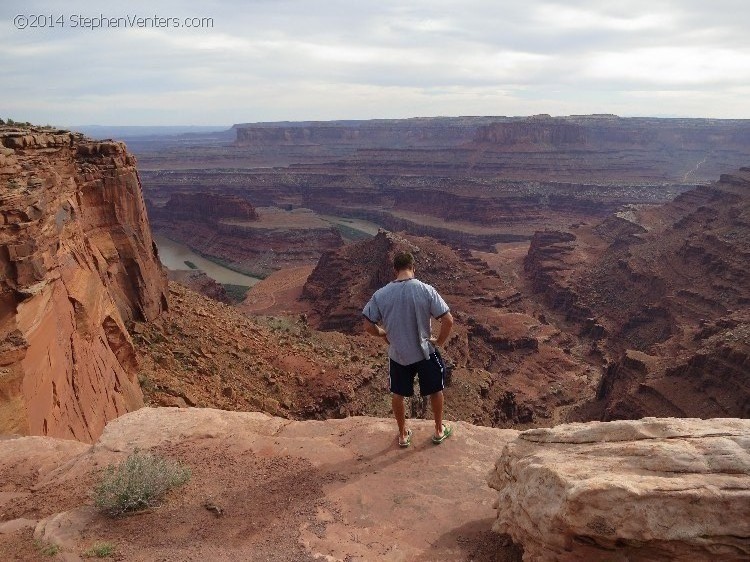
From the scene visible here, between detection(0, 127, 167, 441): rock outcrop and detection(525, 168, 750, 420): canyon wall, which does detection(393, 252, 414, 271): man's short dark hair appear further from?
detection(525, 168, 750, 420): canyon wall

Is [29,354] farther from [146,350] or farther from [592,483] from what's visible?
[592,483]

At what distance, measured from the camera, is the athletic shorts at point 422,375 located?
5867 mm

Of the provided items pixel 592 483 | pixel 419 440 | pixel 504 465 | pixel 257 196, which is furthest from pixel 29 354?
pixel 257 196

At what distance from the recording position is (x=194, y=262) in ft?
220

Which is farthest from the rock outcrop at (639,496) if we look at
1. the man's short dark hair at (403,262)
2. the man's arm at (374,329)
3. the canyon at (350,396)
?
the man's short dark hair at (403,262)

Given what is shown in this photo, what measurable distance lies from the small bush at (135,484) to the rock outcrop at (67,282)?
10.2 feet

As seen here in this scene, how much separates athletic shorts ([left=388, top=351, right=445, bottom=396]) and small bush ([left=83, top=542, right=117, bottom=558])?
299 centimetres

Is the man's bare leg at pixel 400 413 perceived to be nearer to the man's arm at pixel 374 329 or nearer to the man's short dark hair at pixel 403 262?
the man's arm at pixel 374 329

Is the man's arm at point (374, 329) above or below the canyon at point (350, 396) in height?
above

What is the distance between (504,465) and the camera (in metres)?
4.74

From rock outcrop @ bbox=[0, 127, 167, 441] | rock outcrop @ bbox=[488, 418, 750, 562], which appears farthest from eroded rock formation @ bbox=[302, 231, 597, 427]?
rock outcrop @ bbox=[488, 418, 750, 562]

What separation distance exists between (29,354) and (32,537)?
384 cm

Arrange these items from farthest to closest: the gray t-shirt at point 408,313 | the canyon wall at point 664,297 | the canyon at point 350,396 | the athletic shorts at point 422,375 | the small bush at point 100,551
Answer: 1. the canyon wall at point 664,297
2. the athletic shorts at point 422,375
3. the gray t-shirt at point 408,313
4. the small bush at point 100,551
5. the canyon at point 350,396

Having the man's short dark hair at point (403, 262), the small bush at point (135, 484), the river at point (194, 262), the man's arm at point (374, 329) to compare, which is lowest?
the river at point (194, 262)
